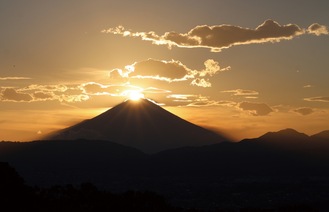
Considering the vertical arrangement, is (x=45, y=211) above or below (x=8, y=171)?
below

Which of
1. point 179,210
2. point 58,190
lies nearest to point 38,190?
point 58,190

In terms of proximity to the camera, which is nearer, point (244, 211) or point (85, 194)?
point (85, 194)

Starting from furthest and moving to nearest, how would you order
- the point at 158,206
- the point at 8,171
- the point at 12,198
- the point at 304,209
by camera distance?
the point at 304,209, the point at 158,206, the point at 8,171, the point at 12,198

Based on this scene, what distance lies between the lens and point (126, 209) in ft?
269

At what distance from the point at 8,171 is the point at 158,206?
2458 centimetres

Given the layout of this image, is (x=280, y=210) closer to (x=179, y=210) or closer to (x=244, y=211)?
(x=244, y=211)

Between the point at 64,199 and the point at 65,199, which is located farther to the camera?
the point at 65,199

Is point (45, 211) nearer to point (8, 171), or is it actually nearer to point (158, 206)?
point (8, 171)

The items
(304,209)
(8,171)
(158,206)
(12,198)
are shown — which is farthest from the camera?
(304,209)

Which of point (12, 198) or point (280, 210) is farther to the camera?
point (280, 210)

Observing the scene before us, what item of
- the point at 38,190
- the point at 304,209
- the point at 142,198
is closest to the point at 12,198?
the point at 38,190

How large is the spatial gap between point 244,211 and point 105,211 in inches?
1053

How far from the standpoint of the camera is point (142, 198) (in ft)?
286

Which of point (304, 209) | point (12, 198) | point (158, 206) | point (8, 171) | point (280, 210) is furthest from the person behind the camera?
point (280, 210)
